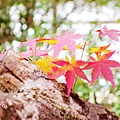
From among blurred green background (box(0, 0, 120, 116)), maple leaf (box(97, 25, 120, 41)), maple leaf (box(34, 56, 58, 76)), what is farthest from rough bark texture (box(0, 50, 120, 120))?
blurred green background (box(0, 0, 120, 116))

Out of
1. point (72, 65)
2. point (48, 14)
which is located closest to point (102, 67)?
point (72, 65)

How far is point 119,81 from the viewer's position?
1270 millimetres

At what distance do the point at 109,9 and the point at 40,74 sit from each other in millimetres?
1955

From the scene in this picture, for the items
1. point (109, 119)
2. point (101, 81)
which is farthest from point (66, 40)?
point (101, 81)

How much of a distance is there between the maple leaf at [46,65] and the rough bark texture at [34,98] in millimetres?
22

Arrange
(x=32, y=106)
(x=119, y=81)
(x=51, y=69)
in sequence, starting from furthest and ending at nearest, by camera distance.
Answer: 1. (x=119, y=81)
2. (x=51, y=69)
3. (x=32, y=106)

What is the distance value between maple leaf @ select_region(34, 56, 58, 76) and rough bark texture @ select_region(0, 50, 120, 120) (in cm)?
2

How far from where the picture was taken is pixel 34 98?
53 cm

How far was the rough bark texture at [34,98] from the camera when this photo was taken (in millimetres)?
497

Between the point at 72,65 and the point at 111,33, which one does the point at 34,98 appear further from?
the point at 111,33

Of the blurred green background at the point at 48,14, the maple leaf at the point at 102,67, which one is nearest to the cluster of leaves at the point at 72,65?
the maple leaf at the point at 102,67

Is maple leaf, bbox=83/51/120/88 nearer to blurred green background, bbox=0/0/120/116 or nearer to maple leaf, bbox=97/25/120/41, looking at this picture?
maple leaf, bbox=97/25/120/41

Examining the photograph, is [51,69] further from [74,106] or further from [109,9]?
[109,9]

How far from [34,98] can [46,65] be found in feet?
0.42
